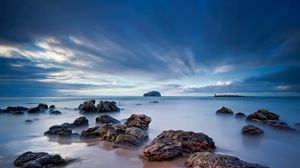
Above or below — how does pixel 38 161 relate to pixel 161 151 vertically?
below

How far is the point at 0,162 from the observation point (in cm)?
773

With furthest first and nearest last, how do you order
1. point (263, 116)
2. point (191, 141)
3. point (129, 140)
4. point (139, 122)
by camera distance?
point (263, 116)
point (139, 122)
point (129, 140)
point (191, 141)

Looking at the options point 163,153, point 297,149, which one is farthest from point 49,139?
point 297,149

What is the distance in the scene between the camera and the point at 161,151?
25.8 ft

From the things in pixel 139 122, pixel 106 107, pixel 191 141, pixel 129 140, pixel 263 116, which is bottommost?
pixel 129 140

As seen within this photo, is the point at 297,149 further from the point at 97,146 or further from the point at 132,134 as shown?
the point at 97,146

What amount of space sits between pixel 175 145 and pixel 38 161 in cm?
484

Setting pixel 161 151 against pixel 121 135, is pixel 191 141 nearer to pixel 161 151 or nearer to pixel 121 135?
pixel 161 151

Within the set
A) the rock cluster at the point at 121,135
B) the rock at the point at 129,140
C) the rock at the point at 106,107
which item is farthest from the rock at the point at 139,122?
the rock at the point at 106,107

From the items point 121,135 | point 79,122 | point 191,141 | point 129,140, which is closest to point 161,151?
point 191,141

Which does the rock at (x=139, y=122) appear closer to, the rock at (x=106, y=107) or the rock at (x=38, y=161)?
the rock at (x=38, y=161)

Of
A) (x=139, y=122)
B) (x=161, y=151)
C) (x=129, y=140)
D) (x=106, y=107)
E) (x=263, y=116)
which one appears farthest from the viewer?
(x=106, y=107)

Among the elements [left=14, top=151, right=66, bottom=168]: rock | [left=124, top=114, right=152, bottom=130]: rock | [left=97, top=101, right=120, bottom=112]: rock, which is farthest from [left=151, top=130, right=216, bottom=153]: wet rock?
[left=97, top=101, right=120, bottom=112]: rock

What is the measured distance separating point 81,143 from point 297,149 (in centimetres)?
1036
